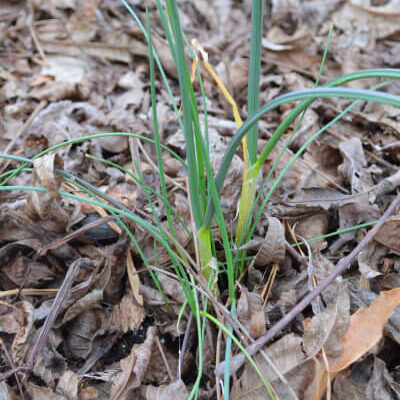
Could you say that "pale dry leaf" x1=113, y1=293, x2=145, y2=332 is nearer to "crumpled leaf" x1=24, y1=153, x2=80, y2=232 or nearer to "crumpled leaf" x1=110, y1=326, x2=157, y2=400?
"crumpled leaf" x1=110, y1=326, x2=157, y2=400

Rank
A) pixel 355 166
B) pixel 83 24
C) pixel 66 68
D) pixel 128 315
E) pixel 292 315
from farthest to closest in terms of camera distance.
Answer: pixel 83 24
pixel 66 68
pixel 355 166
pixel 128 315
pixel 292 315

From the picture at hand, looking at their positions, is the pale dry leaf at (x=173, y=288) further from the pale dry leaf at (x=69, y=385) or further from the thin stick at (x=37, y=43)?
the thin stick at (x=37, y=43)

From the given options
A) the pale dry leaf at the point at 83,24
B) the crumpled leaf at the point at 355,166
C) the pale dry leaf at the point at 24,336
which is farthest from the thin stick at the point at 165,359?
the pale dry leaf at the point at 83,24

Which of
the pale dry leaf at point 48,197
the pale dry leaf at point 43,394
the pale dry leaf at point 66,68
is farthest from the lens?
the pale dry leaf at point 66,68

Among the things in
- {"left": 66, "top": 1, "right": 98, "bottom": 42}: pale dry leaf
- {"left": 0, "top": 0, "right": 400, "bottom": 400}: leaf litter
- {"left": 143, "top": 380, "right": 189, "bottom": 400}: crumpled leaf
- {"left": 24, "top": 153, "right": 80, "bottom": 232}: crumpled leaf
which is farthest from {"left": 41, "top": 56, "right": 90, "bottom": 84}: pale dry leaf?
{"left": 143, "top": 380, "right": 189, "bottom": 400}: crumpled leaf

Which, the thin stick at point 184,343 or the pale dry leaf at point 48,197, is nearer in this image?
the pale dry leaf at point 48,197

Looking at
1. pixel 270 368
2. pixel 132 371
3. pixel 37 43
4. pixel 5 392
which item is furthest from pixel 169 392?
pixel 37 43

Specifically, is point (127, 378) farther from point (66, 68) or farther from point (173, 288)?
point (66, 68)
